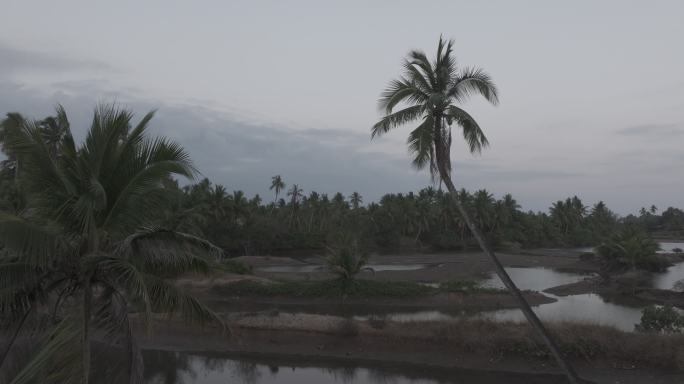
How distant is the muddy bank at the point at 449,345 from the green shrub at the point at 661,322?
4144 millimetres

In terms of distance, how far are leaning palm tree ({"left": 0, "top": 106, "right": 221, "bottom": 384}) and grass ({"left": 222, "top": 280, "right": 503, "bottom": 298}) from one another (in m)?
31.4

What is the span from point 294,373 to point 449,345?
7.16 metres

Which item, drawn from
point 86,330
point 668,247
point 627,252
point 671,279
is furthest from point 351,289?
point 668,247

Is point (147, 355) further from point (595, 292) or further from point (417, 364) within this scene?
point (595, 292)

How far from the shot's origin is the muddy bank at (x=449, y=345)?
20167mm

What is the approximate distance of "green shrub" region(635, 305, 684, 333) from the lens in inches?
958

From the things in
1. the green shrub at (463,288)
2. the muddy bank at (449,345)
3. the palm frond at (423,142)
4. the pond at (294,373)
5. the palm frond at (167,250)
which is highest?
the palm frond at (423,142)

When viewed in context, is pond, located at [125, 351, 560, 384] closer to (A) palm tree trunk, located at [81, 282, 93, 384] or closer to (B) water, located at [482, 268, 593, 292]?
(A) palm tree trunk, located at [81, 282, 93, 384]

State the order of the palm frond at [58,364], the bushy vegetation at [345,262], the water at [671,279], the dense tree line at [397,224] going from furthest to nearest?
the dense tree line at [397,224]
the water at [671,279]
the bushy vegetation at [345,262]
the palm frond at [58,364]

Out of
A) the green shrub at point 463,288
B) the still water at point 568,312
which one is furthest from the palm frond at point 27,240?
the green shrub at point 463,288

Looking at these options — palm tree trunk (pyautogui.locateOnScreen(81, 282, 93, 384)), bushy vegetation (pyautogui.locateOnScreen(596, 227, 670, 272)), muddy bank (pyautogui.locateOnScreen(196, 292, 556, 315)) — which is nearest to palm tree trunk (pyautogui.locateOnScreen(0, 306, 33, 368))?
palm tree trunk (pyautogui.locateOnScreen(81, 282, 93, 384))

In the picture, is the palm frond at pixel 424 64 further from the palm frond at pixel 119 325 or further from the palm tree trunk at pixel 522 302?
the palm frond at pixel 119 325

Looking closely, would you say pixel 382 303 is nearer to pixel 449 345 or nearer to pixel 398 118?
pixel 449 345

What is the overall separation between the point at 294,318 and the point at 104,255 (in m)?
21.7
